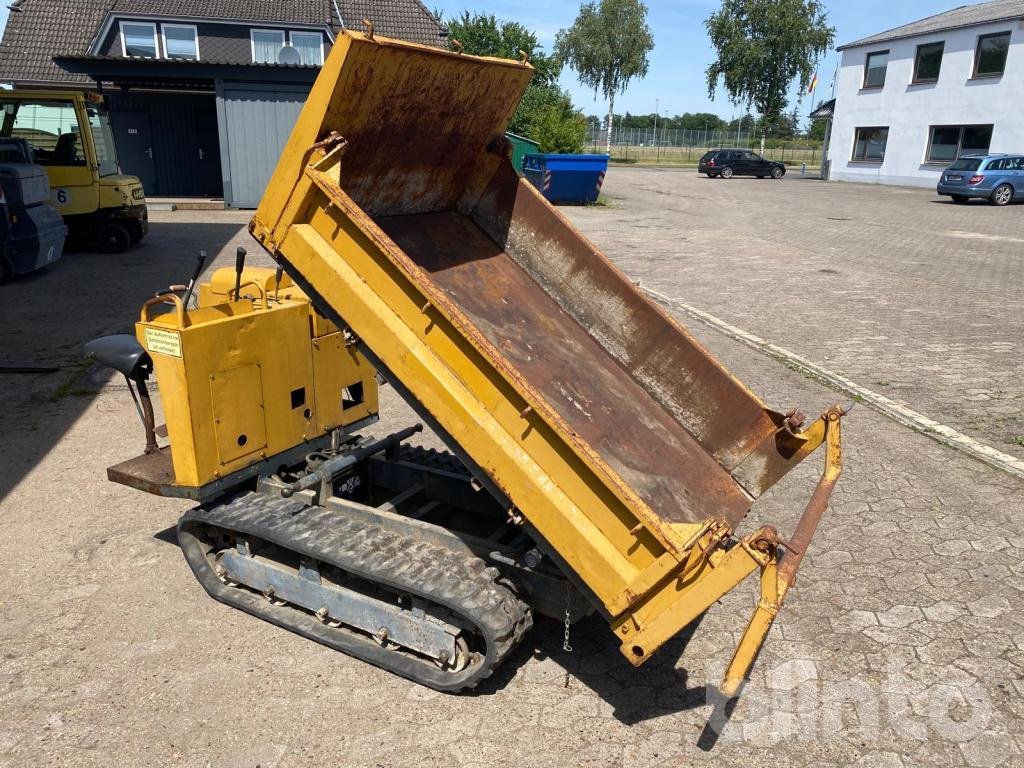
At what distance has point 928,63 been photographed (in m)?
32.6

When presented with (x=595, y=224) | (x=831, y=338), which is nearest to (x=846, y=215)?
(x=595, y=224)

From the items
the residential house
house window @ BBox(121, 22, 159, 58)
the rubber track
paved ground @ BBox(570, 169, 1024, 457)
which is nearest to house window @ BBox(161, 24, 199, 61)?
the residential house

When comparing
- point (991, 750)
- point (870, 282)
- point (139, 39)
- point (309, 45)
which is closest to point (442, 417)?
point (991, 750)

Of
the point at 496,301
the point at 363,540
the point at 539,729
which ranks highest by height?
the point at 496,301

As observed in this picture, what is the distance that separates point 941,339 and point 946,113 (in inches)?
1061

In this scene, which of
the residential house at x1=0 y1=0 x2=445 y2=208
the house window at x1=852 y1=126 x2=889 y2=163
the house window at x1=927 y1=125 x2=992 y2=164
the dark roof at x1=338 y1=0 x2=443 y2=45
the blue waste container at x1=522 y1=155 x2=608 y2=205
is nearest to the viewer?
the residential house at x1=0 y1=0 x2=445 y2=208

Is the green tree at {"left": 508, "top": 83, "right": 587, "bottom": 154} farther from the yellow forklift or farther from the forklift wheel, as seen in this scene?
the forklift wheel

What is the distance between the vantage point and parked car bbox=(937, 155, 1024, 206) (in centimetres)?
2522

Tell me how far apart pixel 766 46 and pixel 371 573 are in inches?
2430

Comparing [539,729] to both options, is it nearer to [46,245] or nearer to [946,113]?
[46,245]

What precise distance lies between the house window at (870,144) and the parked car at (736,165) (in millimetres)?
3363

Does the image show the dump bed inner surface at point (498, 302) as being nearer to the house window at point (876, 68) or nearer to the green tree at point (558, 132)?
the green tree at point (558, 132)

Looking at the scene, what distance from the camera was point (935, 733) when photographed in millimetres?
3311

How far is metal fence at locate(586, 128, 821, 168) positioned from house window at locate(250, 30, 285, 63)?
116ft
